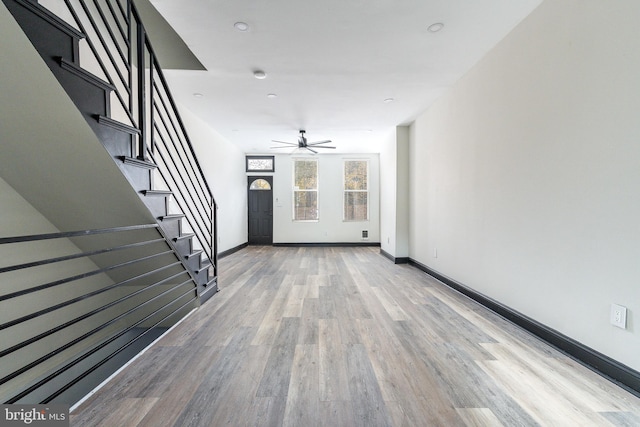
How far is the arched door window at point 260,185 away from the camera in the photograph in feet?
24.4

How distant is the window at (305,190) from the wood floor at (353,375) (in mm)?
4636

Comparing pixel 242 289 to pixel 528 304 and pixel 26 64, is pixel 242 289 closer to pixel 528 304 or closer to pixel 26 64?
pixel 26 64

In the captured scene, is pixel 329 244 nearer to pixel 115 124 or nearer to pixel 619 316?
pixel 619 316

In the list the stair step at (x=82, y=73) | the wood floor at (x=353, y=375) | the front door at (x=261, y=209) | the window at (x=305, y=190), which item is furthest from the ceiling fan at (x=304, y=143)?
the stair step at (x=82, y=73)

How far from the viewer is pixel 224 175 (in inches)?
233

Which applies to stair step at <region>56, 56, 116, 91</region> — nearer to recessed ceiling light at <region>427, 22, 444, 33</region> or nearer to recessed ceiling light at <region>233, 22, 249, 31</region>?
recessed ceiling light at <region>233, 22, 249, 31</region>

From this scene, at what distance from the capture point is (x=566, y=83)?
1.88 metres

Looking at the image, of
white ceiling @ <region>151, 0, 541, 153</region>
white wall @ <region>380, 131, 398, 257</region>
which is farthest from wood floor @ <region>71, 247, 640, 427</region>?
white ceiling @ <region>151, 0, 541, 153</region>

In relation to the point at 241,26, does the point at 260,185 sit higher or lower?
lower

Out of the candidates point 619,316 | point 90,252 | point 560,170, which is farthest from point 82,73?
point 619,316

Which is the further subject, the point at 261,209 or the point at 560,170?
the point at 261,209

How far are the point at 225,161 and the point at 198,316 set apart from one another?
4.19 m

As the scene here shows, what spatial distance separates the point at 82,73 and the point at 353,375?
7.50 feet

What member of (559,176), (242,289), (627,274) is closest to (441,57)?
(559,176)
